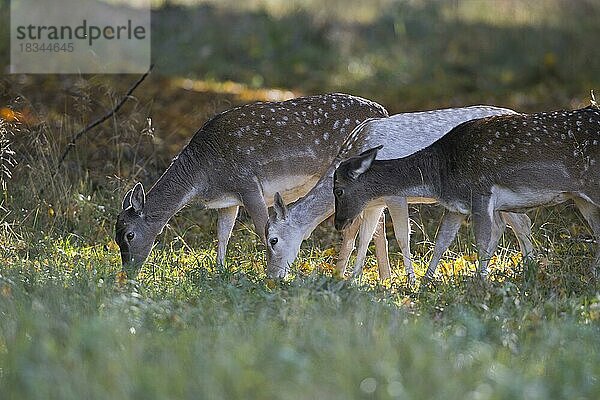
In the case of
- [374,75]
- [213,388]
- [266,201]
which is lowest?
[374,75]

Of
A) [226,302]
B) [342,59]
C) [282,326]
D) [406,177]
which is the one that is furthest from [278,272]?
[342,59]

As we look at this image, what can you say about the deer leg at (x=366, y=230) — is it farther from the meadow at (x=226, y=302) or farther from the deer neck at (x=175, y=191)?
the deer neck at (x=175, y=191)

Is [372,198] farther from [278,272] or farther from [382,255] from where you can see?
[278,272]

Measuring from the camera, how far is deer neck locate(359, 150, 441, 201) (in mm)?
8461

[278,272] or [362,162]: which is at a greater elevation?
[362,162]

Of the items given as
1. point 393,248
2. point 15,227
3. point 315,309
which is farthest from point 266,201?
point 315,309

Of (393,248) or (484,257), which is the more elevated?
(484,257)

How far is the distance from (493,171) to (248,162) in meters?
2.07

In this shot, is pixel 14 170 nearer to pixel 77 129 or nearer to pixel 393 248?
pixel 77 129

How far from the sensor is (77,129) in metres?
12.3

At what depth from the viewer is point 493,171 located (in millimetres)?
8172

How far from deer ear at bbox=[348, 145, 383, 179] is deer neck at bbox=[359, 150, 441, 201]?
3.5 inches

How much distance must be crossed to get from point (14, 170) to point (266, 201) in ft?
8.22

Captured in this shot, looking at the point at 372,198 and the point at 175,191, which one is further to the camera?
the point at 175,191
